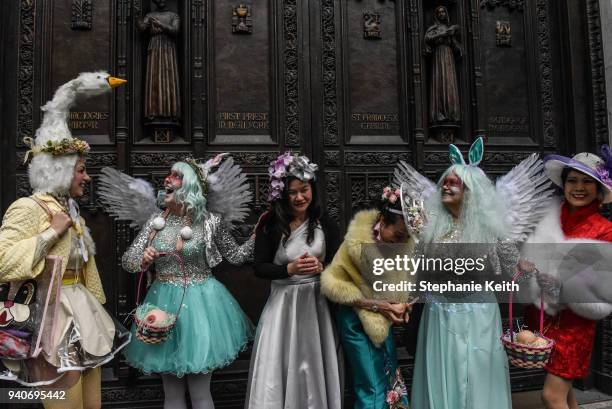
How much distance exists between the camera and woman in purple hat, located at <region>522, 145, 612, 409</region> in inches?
131

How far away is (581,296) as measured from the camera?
10.9 feet

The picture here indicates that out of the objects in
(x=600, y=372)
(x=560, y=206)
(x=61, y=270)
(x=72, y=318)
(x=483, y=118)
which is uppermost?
(x=483, y=118)

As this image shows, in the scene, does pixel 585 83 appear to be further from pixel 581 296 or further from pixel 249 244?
pixel 249 244

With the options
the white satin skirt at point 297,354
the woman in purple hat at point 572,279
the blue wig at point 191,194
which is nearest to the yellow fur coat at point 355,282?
the white satin skirt at point 297,354

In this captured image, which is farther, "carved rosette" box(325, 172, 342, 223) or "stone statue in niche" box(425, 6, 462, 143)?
"stone statue in niche" box(425, 6, 462, 143)

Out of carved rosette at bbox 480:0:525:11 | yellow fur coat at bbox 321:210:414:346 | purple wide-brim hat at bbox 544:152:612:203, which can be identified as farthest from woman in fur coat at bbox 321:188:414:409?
carved rosette at bbox 480:0:525:11

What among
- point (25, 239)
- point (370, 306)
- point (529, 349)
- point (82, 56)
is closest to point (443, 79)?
point (370, 306)

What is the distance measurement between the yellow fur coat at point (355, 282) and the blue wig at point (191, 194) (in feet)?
3.64

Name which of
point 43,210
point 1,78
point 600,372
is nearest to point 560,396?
point 600,372

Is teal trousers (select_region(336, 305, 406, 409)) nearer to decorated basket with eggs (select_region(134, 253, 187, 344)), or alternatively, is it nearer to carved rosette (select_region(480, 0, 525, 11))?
decorated basket with eggs (select_region(134, 253, 187, 344))

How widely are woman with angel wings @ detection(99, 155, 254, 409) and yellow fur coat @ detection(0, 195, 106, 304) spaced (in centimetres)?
60

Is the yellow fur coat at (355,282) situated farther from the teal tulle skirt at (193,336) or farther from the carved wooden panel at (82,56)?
the carved wooden panel at (82,56)

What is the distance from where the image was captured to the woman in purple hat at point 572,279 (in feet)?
10.9

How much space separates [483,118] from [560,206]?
7.53 feet
